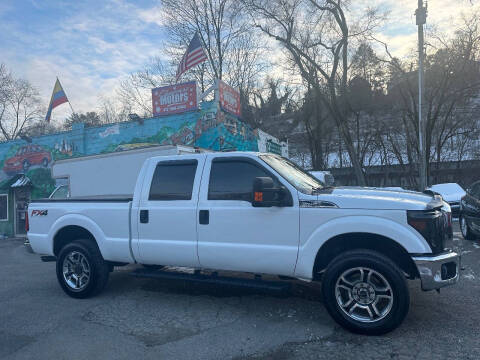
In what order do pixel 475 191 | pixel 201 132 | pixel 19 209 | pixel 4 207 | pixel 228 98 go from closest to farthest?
pixel 475 191
pixel 201 132
pixel 228 98
pixel 19 209
pixel 4 207

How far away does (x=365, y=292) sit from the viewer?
3.80 meters

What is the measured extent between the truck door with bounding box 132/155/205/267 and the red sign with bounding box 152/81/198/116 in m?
9.47

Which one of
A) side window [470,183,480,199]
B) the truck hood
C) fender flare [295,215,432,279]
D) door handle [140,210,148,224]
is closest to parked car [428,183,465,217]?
side window [470,183,480,199]

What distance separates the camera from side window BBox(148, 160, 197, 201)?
4.83 meters

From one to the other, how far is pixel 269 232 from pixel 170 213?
4.55 feet

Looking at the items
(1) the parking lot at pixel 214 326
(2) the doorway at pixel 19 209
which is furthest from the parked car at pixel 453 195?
(2) the doorway at pixel 19 209

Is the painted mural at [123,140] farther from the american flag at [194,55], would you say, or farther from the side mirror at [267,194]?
the side mirror at [267,194]

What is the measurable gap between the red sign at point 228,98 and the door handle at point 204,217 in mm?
10028

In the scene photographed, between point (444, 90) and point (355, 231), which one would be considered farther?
point (444, 90)

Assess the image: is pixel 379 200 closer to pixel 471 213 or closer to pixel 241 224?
pixel 241 224

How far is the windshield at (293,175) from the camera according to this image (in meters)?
4.31

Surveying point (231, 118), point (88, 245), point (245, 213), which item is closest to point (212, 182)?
point (245, 213)

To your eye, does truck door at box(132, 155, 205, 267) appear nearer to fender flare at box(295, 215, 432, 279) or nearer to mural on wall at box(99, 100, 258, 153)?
fender flare at box(295, 215, 432, 279)

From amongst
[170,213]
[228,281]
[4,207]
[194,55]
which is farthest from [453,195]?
[4,207]
